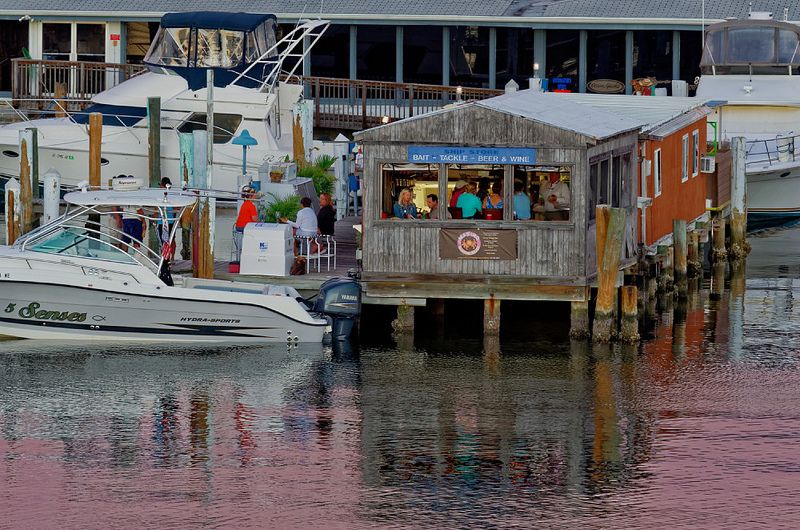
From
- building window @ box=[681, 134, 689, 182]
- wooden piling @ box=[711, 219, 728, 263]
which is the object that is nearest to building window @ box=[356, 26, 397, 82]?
wooden piling @ box=[711, 219, 728, 263]

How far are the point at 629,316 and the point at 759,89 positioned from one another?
63.5 feet

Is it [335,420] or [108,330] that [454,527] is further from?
[108,330]

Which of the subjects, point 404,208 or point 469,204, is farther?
point 404,208

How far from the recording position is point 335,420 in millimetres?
22141

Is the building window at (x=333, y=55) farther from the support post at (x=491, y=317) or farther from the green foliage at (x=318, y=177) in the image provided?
the support post at (x=491, y=317)

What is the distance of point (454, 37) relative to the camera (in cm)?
5097

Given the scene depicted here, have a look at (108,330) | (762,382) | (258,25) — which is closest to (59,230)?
(108,330)

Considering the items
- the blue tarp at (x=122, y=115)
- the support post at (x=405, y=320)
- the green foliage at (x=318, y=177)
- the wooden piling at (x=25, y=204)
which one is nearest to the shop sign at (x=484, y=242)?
the support post at (x=405, y=320)

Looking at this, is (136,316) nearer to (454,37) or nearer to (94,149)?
(94,149)

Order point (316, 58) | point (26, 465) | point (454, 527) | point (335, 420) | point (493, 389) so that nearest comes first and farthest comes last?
point (454, 527)
point (26, 465)
point (335, 420)
point (493, 389)
point (316, 58)

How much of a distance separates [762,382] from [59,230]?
10.7m

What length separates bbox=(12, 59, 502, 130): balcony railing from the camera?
152ft

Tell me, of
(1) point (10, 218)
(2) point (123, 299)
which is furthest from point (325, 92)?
(2) point (123, 299)

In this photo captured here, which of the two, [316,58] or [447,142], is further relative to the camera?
[316,58]
